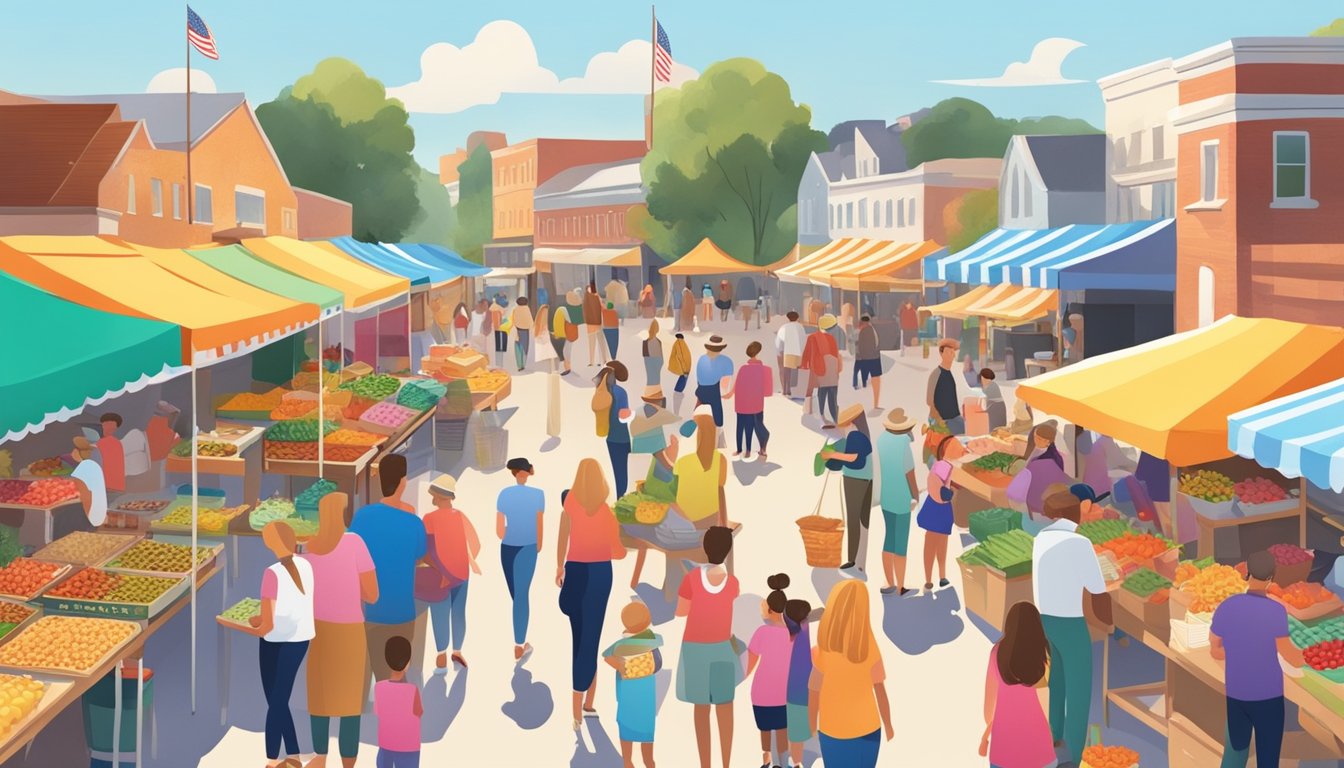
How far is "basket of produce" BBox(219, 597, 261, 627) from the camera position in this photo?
828 centimetres

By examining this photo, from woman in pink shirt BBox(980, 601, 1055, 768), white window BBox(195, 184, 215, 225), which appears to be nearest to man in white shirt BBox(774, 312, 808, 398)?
woman in pink shirt BBox(980, 601, 1055, 768)

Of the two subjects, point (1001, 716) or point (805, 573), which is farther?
point (805, 573)

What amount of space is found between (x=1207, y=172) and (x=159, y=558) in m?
17.2

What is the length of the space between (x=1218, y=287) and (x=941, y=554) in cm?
1092

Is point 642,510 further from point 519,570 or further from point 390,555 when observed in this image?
point 390,555

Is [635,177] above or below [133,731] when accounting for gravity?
above

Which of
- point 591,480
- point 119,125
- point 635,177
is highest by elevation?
point 635,177

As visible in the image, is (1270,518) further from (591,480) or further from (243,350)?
(243,350)

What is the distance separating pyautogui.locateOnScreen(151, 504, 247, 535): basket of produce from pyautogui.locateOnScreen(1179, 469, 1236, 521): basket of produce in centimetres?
842

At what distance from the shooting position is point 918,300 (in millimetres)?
43812

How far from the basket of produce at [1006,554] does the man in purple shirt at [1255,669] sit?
9.36 ft

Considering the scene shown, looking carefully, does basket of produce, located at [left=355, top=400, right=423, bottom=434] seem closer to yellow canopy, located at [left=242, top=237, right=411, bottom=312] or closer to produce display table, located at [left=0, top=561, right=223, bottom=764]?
yellow canopy, located at [left=242, top=237, right=411, bottom=312]

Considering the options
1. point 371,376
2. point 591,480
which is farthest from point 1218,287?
point 591,480

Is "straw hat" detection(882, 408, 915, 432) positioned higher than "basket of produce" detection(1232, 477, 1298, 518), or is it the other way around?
"straw hat" detection(882, 408, 915, 432)
